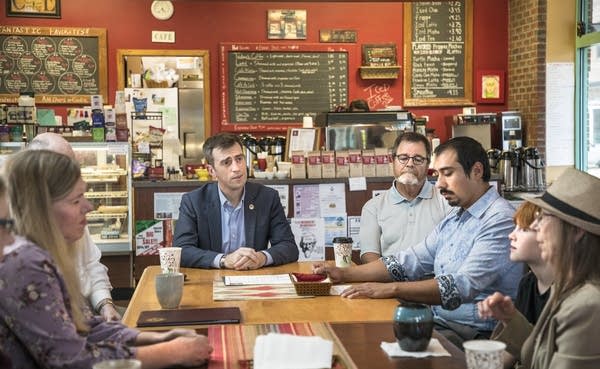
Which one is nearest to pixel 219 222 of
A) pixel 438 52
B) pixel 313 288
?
pixel 313 288

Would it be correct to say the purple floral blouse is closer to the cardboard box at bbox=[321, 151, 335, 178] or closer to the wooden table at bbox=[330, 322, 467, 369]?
the wooden table at bbox=[330, 322, 467, 369]

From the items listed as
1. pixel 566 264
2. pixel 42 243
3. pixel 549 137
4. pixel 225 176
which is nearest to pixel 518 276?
pixel 566 264

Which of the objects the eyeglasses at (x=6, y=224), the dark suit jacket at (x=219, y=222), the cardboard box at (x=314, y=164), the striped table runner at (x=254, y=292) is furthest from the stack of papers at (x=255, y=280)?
the cardboard box at (x=314, y=164)

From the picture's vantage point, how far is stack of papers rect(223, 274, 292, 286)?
3.11 m

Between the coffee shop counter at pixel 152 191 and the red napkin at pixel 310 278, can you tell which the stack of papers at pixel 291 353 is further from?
the coffee shop counter at pixel 152 191

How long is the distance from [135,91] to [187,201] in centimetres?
482

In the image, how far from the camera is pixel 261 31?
8914mm

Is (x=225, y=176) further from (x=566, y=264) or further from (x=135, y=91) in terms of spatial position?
(x=135, y=91)

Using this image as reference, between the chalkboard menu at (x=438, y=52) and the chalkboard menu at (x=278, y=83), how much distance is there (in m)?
0.80

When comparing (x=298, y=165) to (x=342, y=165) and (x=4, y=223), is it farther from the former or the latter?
(x=4, y=223)

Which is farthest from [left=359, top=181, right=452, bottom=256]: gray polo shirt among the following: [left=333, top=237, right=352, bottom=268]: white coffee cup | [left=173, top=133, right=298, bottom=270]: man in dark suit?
[left=333, top=237, right=352, bottom=268]: white coffee cup

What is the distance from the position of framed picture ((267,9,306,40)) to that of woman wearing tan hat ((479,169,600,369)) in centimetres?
704

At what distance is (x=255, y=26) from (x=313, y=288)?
21.2ft

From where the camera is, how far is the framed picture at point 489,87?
30.2 feet
